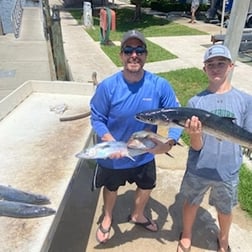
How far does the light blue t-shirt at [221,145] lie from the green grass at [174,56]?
1404 mm

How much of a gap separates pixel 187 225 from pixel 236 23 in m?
2.50

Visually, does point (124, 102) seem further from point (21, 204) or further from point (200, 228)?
point (200, 228)

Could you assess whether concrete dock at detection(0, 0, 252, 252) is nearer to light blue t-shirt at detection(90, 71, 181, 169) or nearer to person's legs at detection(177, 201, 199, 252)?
person's legs at detection(177, 201, 199, 252)

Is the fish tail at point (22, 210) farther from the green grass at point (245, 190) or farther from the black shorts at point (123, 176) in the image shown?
the green grass at point (245, 190)

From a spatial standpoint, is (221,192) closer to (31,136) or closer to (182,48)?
(31,136)

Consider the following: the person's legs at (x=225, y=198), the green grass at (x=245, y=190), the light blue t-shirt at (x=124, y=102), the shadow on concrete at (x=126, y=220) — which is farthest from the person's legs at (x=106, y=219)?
the green grass at (x=245, y=190)

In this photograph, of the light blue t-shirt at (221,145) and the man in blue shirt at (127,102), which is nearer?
the light blue t-shirt at (221,145)

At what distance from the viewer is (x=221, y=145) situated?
107 inches

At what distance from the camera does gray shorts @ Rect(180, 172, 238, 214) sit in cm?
281

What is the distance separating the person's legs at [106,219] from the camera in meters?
3.36

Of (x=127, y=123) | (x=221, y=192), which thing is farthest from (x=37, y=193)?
(x=221, y=192)

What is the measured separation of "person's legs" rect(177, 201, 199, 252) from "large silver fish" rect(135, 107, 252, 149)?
3.19 feet

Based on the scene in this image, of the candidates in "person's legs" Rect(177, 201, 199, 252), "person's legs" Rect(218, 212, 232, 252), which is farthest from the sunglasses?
"person's legs" Rect(218, 212, 232, 252)

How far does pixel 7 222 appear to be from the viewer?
92.9 inches
